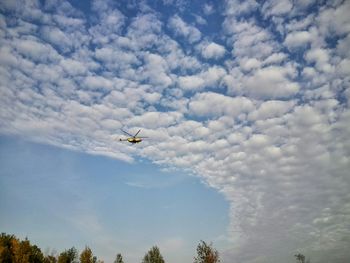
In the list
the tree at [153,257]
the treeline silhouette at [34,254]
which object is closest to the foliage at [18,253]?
the treeline silhouette at [34,254]

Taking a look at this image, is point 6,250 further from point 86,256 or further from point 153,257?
point 153,257

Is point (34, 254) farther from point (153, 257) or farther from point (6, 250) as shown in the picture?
point (153, 257)

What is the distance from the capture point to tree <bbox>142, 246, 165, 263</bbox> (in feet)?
251

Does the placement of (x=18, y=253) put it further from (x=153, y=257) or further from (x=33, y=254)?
(x=153, y=257)

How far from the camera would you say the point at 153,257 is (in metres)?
77.3

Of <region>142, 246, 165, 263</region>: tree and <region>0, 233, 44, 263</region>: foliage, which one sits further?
<region>142, 246, 165, 263</region>: tree

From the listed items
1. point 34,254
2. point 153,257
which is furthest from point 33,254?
point 153,257

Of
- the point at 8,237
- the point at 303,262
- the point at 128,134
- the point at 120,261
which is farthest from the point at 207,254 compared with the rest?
the point at 303,262

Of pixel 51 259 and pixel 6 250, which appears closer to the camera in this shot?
pixel 6 250

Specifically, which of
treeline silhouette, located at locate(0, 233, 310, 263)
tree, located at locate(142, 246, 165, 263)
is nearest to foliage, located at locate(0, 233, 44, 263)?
treeline silhouette, located at locate(0, 233, 310, 263)

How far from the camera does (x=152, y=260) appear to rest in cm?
7700

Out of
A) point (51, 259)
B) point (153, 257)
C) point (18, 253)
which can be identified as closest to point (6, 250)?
point (18, 253)

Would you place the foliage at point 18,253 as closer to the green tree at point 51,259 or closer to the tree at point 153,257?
the green tree at point 51,259

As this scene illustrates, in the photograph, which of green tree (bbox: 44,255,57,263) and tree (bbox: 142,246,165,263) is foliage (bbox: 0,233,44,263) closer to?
green tree (bbox: 44,255,57,263)
